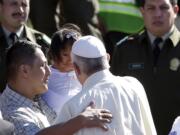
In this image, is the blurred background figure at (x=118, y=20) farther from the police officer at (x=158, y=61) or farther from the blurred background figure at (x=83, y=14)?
the police officer at (x=158, y=61)

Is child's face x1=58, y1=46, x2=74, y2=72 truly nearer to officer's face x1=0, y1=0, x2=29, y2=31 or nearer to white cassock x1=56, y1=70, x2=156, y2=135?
officer's face x1=0, y1=0, x2=29, y2=31

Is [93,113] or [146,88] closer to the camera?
[93,113]

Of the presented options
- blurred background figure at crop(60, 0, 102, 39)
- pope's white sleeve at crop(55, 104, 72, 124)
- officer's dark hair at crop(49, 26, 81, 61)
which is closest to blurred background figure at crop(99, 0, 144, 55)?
blurred background figure at crop(60, 0, 102, 39)

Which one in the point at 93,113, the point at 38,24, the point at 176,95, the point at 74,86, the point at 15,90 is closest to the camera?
the point at 93,113

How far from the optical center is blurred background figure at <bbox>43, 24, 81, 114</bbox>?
6375 mm

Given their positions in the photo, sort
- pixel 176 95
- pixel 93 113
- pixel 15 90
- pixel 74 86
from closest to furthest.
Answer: pixel 93 113
pixel 15 90
pixel 74 86
pixel 176 95

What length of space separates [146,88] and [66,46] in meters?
0.94

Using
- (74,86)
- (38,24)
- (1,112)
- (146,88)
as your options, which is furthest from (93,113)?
(38,24)

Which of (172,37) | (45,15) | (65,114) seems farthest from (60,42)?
(45,15)

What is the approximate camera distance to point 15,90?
569 cm

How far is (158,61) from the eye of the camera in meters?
6.99

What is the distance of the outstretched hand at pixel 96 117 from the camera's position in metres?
5.15

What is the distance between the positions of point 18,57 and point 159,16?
1713mm

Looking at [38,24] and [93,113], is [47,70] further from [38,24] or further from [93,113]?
[38,24]
